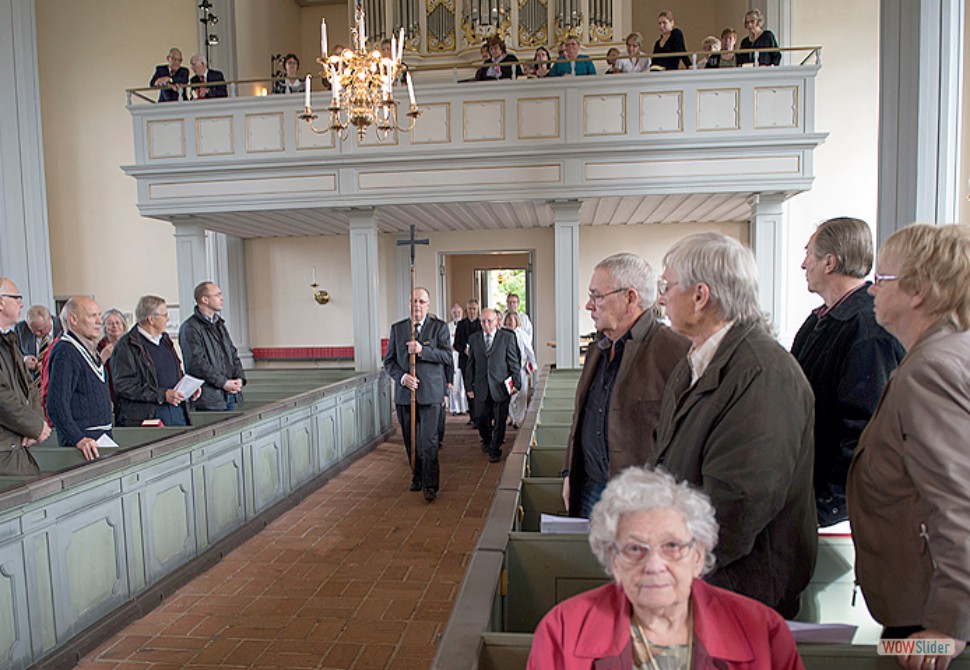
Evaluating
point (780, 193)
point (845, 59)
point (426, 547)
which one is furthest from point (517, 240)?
point (426, 547)

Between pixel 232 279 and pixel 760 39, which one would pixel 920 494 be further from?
pixel 232 279

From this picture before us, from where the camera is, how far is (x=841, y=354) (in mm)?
1984

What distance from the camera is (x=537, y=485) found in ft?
9.53

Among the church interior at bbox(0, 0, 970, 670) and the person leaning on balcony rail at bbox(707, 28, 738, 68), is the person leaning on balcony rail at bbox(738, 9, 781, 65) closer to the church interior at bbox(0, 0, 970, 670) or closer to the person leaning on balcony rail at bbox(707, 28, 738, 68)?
the person leaning on balcony rail at bbox(707, 28, 738, 68)

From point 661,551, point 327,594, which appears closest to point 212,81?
point 327,594

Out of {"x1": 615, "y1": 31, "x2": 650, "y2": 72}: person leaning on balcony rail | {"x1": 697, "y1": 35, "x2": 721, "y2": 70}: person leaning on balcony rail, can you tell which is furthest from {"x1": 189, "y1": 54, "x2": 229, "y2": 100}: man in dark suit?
{"x1": 697, "y1": 35, "x2": 721, "y2": 70}: person leaning on balcony rail

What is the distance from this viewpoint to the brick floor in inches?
123

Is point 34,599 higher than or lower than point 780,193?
lower

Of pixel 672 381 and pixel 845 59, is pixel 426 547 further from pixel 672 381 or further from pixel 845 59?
pixel 845 59

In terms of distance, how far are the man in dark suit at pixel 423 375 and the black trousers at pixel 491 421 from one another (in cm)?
127

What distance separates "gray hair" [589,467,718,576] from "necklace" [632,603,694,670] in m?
0.11

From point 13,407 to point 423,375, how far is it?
3200 millimetres

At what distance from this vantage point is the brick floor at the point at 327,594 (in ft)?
10.3

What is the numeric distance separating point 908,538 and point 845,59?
9924mm
